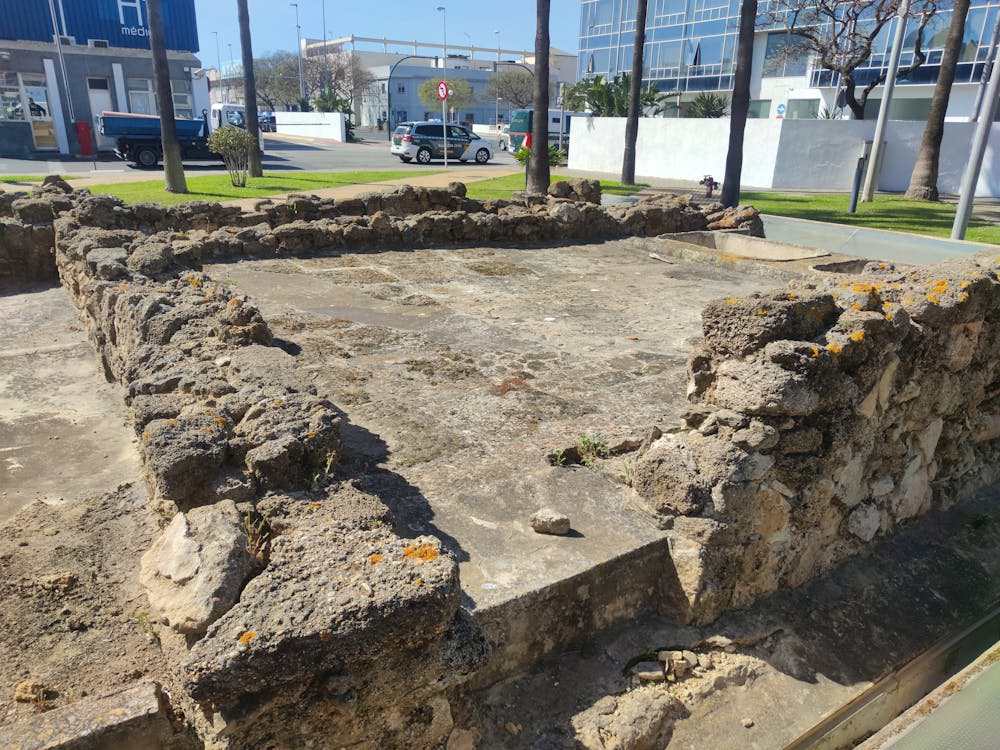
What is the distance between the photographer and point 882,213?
1714cm

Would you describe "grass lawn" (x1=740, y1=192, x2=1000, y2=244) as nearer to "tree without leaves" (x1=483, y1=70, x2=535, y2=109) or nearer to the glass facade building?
the glass facade building

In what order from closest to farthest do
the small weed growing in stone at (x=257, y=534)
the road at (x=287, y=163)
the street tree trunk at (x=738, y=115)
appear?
the small weed growing in stone at (x=257, y=534)
the street tree trunk at (x=738, y=115)
the road at (x=287, y=163)

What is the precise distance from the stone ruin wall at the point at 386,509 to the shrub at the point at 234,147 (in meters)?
13.3

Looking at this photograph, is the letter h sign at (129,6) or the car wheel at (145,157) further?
the letter h sign at (129,6)

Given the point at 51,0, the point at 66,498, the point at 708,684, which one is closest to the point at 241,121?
the point at 51,0

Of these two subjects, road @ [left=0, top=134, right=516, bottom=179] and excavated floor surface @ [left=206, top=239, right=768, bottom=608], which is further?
road @ [left=0, top=134, right=516, bottom=179]

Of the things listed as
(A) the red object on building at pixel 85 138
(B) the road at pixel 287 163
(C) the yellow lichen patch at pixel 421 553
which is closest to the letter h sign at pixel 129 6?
(A) the red object on building at pixel 85 138

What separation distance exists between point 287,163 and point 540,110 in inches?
491

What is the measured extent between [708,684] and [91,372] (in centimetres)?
565

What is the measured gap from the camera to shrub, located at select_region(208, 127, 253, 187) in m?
18.3

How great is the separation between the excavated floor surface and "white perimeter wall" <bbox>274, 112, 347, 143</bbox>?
117 ft

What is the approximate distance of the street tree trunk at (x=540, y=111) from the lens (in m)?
16.7

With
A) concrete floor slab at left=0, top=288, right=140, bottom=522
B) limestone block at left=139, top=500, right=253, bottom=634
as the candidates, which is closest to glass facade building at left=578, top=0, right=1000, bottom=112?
concrete floor slab at left=0, top=288, right=140, bottom=522

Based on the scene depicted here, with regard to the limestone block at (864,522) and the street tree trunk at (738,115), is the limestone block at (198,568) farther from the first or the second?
the street tree trunk at (738,115)
